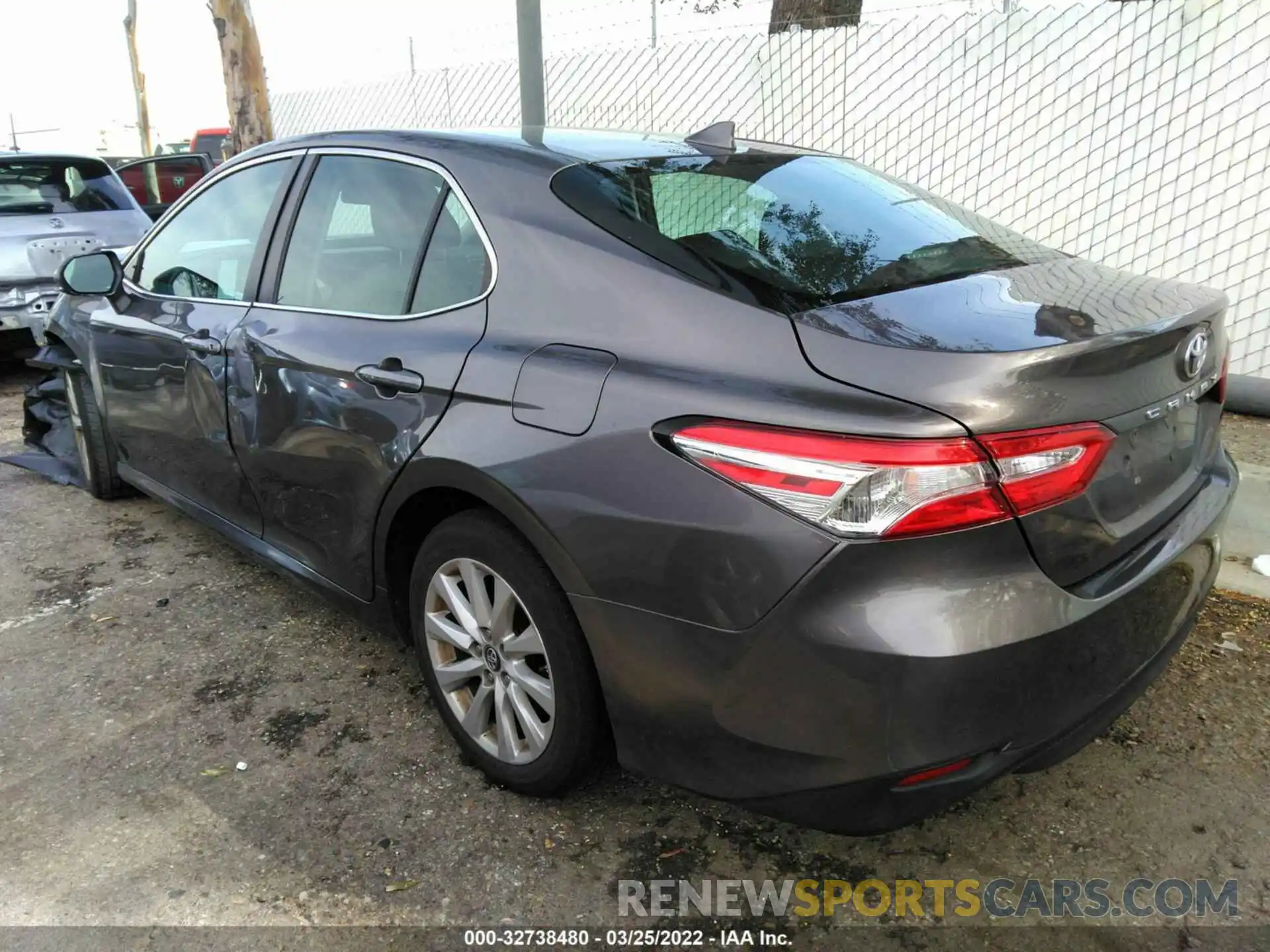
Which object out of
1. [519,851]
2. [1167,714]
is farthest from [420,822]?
[1167,714]

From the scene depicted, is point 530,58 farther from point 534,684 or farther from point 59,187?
point 59,187

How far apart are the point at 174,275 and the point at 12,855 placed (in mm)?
2179

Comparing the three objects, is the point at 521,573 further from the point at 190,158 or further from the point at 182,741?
the point at 190,158


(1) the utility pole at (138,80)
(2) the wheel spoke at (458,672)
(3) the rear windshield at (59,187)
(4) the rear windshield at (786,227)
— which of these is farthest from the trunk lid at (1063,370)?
(1) the utility pole at (138,80)

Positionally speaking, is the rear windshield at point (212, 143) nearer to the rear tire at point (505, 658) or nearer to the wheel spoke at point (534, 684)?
the rear tire at point (505, 658)

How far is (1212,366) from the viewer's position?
227 cm

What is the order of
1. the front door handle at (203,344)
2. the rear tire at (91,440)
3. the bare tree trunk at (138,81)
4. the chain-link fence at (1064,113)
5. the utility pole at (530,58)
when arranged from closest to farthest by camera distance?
the front door handle at (203,344) < the rear tire at (91,440) < the utility pole at (530,58) < the chain-link fence at (1064,113) < the bare tree trunk at (138,81)

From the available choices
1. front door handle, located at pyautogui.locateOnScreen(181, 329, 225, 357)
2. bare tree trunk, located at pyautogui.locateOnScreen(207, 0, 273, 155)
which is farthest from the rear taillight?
bare tree trunk, located at pyautogui.locateOnScreen(207, 0, 273, 155)

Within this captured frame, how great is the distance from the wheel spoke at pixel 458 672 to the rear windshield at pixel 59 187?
A: 22.2 ft

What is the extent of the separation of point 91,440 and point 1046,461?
442 centimetres

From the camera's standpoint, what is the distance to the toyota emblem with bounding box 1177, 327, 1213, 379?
206 centimetres

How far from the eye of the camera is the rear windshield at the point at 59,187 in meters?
7.37

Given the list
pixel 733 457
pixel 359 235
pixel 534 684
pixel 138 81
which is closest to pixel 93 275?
pixel 359 235

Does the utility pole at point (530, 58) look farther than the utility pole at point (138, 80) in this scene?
No
